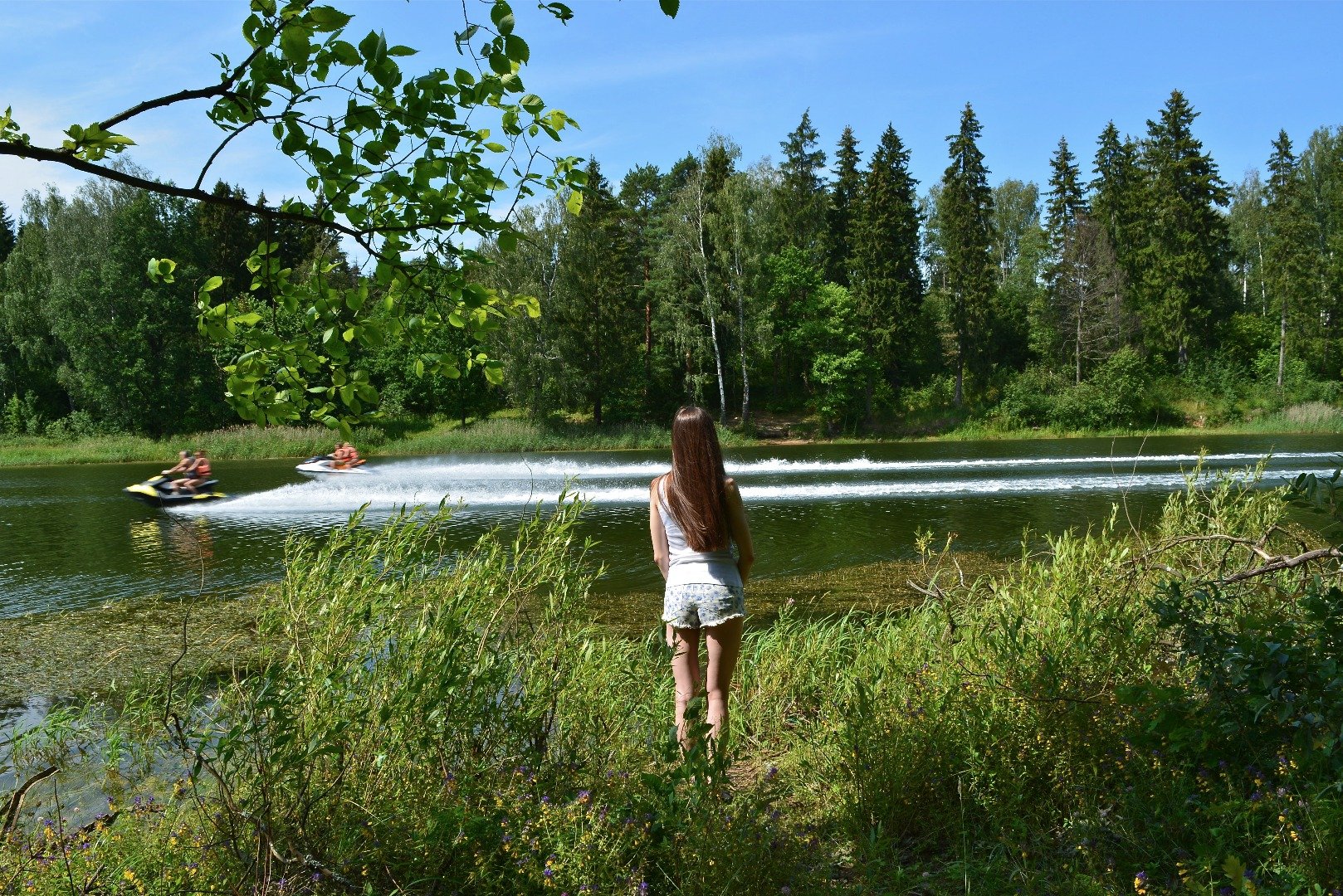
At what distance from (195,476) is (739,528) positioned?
25.1 metres

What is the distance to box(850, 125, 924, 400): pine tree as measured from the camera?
2039 inches

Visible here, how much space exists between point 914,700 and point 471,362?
294cm

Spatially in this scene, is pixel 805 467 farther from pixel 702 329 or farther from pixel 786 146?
pixel 786 146

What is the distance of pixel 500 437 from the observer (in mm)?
46094

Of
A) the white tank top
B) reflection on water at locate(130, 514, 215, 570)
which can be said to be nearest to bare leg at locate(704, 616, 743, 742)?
the white tank top

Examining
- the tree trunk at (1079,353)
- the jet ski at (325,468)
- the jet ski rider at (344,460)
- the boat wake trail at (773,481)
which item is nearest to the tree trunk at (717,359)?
the boat wake trail at (773,481)

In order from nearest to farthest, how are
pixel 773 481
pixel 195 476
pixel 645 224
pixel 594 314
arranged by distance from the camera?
pixel 195 476 < pixel 773 481 < pixel 594 314 < pixel 645 224

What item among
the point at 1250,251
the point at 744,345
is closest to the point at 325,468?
the point at 744,345

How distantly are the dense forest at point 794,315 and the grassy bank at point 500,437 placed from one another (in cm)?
127

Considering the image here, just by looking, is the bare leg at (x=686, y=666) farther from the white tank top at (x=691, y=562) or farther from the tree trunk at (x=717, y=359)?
the tree trunk at (x=717, y=359)

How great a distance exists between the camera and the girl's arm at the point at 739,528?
4.68 m

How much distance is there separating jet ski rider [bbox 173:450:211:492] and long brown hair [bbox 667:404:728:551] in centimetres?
2449

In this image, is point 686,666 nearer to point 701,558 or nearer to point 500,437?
point 701,558

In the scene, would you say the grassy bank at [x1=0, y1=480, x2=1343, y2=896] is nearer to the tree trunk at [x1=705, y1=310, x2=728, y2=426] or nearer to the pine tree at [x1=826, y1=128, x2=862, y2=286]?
the tree trunk at [x1=705, y1=310, x2=728, y2=426]
